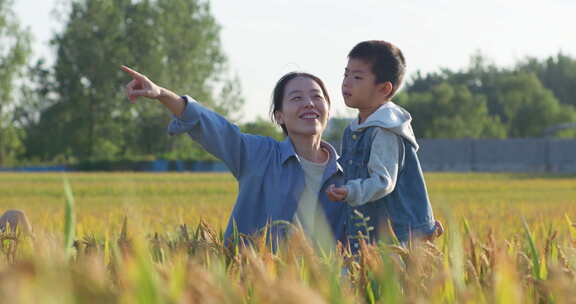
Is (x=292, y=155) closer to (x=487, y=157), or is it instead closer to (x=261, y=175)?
(x=261, y=175)

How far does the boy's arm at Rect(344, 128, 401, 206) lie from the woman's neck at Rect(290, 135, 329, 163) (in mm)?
517

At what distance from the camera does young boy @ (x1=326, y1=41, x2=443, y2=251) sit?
9.75ft

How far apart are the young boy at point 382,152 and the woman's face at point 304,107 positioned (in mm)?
156

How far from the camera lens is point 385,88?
328 centimetres

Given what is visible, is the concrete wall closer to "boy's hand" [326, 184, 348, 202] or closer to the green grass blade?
"boy's hand" [326, 184, 348, 202]

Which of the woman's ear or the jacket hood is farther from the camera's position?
the woman's ear

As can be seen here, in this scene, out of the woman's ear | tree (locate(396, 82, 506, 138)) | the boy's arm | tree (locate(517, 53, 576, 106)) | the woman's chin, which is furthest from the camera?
tree (locate(517, 53, 576, 106))

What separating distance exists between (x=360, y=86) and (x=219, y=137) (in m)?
0.66

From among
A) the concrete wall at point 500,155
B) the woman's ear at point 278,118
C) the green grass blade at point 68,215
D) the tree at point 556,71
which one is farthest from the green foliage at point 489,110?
the green grass blade at point 68,215

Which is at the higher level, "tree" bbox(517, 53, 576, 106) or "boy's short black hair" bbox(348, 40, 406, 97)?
"tree" bbox(517, 53, 576, 106)

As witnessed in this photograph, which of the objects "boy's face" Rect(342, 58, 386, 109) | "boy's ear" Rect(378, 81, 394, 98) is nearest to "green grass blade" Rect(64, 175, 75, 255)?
"boy's face" Rect(342, 58, 386, 109)

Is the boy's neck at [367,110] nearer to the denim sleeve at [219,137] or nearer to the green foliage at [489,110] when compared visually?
the denim sleeve at [219,137]

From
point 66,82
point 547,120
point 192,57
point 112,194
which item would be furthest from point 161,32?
point 112,194

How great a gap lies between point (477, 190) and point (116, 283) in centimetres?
1531
